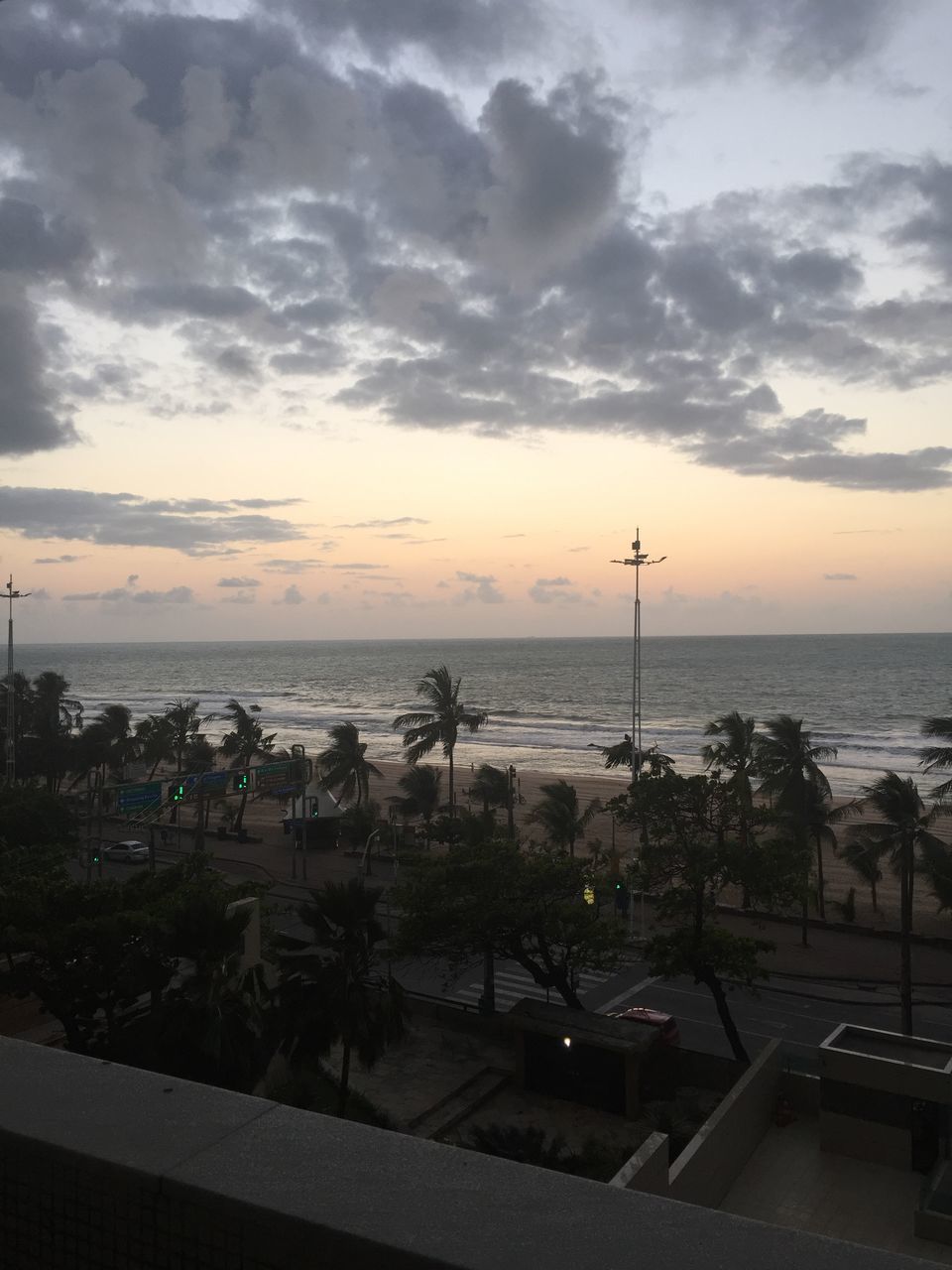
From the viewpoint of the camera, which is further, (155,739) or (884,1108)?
(155,739)

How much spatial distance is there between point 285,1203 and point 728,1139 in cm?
1528

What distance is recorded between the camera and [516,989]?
2922cm

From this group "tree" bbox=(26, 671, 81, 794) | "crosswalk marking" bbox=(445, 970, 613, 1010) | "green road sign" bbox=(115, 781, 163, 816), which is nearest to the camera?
"crosswalk marking" bbox=(445, 970, 613, 1010)

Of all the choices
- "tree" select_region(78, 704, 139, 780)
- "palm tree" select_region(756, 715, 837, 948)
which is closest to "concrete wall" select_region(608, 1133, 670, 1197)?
"palm tree" select_region(756, 715, 837, 948)

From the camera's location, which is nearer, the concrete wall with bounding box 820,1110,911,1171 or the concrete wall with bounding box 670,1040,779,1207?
the concrete wall with bounding box 670,1040,779,1207

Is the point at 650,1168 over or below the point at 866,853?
below

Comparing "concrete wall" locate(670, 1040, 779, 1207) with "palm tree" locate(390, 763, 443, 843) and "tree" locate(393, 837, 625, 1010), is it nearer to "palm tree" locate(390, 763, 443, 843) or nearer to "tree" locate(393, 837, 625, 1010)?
"tree" locate(393, 837, 625, 1010)

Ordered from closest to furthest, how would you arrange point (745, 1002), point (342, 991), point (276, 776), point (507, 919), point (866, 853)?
point (342, 991)
point (507, 919)
point (745, 1002)
point (866, 853)
point (276, 776)

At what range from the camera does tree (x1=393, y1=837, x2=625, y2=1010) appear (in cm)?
2320

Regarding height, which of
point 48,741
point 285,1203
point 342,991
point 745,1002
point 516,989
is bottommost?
point 516,989

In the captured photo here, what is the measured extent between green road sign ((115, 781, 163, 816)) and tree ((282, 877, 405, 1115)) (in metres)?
17.1

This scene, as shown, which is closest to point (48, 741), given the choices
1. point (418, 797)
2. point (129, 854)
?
point (129, 854)

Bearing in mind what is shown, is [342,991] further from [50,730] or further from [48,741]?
[50,730]

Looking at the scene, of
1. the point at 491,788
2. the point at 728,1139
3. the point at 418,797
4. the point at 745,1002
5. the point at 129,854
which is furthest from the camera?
the point at 418,797
